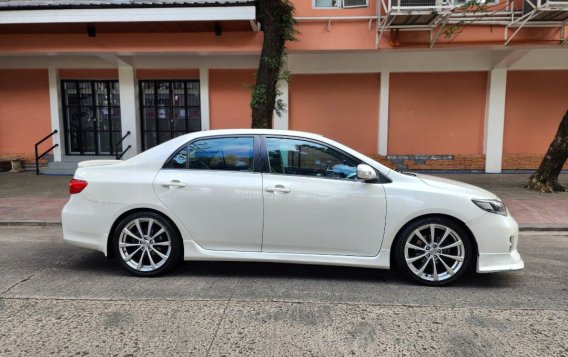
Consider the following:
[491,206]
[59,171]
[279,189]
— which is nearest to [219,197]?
[279,189]

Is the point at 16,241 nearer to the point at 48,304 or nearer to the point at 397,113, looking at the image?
the point at 48,304

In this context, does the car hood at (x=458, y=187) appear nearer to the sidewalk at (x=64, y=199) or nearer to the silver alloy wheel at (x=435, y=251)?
the silver alloy wheel at (x=435, y=251)

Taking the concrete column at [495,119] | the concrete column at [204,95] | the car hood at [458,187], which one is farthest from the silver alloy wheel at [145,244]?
the concrete column at [495,119]

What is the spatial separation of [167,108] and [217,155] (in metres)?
10.3

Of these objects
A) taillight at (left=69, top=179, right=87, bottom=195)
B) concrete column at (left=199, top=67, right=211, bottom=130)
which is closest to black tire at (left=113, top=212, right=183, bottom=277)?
taillight at (left=69, top=179, right=87, bottom=195)

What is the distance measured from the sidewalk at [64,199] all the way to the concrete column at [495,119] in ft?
2.15

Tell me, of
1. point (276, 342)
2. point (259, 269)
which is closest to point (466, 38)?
point (259, 269)

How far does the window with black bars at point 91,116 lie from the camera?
1459 cm

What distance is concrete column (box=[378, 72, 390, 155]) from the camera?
13.7 m

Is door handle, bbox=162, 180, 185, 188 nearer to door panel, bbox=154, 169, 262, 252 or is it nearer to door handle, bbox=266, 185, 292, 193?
door panel, bbox=154, 169, 262, 252

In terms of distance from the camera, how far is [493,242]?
178 inches

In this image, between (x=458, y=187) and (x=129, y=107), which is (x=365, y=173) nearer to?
(x=458, y=187)

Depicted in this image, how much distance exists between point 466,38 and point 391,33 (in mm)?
1888

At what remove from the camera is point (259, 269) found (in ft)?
17.1
